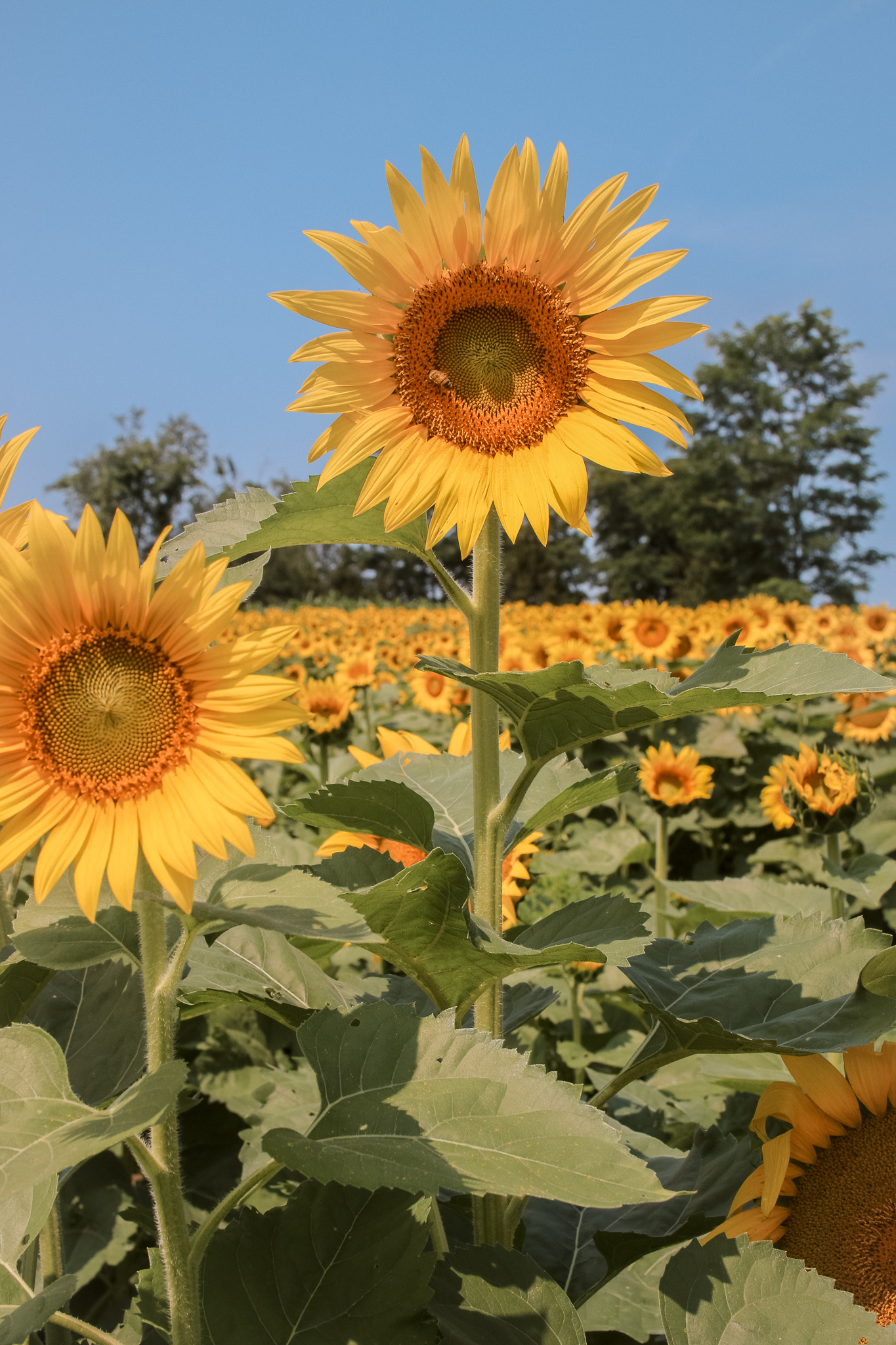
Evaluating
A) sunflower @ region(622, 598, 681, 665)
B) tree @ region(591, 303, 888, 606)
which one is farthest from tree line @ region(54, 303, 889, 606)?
sunflower @ region(622, 598, 681, 665)

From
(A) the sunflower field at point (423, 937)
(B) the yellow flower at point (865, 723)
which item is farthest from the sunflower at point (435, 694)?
(A) the sunflower field at point (423, 937)

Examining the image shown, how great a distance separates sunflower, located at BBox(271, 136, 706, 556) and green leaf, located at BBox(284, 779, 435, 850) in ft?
1.17

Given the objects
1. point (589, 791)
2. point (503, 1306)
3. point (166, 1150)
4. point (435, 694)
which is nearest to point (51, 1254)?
point (166, 1150)

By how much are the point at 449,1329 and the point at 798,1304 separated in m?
0.42

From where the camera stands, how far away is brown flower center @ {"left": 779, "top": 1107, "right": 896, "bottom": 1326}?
1319mm

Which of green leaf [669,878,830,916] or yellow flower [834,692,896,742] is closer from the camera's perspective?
green leaf [669,878,830,916]

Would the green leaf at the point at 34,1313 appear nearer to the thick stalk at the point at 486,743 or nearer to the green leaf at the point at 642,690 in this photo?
the thick stalk at the point at 486,743

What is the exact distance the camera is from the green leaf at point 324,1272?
45.2 inches

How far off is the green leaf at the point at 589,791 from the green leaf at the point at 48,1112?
618 mm

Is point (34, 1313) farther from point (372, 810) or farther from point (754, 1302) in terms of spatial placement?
point (754, 1302)

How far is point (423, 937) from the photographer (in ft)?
4.11

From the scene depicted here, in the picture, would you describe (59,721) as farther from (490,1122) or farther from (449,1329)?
(449,1329)

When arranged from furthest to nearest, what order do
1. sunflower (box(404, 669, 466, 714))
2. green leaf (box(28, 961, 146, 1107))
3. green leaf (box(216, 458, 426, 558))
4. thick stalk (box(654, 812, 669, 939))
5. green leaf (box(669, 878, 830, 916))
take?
1. sunflower (box(404, 669, 466, 714))
2. thick stalk (box(654, 812, 669, 939))
3. green leaf (box(669, 878, 830, 916))
4. green leaf (box(28, 961, 146, 1107))
5. green leaf (box(216, 458, 426, 558))

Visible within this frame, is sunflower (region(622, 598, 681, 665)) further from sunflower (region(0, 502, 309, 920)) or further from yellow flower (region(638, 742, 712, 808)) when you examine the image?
sunflower (region(0, 502, 309, 920))
